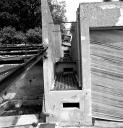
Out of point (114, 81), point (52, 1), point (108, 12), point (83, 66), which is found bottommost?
point (114, 81)

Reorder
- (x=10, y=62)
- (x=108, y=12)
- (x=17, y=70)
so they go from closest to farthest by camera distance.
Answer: (x=17, y=70), (x=10, y=62), (x=108, y=12)

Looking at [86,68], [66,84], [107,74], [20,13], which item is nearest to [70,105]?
[66,84]

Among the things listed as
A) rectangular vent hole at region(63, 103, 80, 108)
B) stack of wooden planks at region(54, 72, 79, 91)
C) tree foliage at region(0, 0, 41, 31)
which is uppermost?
tree foliage at region(0, 0, 41, 31)

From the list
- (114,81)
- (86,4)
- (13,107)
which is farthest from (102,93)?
(13,107)

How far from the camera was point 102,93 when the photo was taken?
5.65 metres

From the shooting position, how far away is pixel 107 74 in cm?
560

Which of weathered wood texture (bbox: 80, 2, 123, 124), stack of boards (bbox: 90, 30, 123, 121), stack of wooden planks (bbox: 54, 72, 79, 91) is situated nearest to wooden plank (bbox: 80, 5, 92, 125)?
weathered wood texture (bbox: 80, 2, 123, 124)

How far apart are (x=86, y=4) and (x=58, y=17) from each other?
17611 mm

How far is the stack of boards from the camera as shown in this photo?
18.1ft

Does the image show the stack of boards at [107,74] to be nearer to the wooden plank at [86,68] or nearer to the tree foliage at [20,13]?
the wooden plank at [86,68]

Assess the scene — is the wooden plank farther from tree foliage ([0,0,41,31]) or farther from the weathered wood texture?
tree foliage ([0,0,41,31])

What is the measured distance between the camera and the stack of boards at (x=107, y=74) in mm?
5504

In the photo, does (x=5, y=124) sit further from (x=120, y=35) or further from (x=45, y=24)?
(x=120, y=35)

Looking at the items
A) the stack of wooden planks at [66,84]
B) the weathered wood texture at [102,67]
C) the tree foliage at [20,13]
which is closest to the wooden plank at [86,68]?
the weathered wood texture at [102,67]
